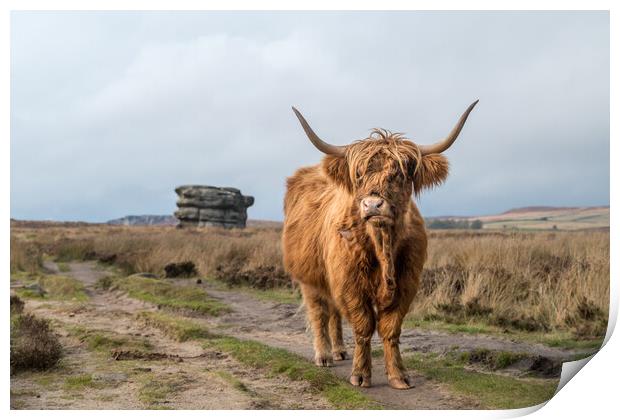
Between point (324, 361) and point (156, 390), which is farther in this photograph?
point (324, 361)

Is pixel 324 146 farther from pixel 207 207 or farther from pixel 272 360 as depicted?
pixel 207 207

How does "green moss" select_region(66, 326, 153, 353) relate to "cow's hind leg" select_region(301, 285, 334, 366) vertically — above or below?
below

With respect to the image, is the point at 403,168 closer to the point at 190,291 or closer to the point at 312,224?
the point at 312,224

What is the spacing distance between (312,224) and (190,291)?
5.64 metres

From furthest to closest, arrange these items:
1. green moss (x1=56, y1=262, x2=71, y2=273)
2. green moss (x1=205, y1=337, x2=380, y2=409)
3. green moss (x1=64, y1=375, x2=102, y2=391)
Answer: green moss (x1=56, y1=262, x2=71, y2=273), green moss (x1=64, y1=375, x2=102, y2=391), green moss (x1=205, y1=337, x2=380, y2=409)

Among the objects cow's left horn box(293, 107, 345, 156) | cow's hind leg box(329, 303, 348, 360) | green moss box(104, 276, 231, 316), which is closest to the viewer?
cow's left horn box(293, 107, 345, 156)

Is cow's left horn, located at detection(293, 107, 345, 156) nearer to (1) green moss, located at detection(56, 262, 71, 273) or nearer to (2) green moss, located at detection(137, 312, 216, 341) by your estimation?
(2) green moss, located at detection(137, 312, 216, 341)

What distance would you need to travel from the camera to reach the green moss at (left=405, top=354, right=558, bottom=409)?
511 cm

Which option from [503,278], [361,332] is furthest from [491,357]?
[503,278]

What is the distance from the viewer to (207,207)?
174 feet

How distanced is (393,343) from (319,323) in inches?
57.0

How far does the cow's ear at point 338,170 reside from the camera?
5430 mm

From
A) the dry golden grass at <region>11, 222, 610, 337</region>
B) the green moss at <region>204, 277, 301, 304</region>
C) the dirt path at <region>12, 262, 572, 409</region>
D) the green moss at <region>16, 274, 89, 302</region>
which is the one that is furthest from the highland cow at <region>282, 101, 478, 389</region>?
the green moss at <region>16, 274, 89, 302</region>

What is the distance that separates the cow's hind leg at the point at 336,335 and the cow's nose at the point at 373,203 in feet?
7.21
